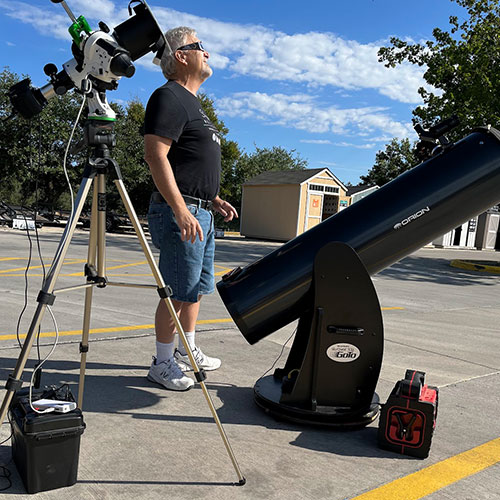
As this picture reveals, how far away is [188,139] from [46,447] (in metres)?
1.89

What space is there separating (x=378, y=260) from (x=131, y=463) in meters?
1.72

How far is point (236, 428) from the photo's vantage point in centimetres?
279

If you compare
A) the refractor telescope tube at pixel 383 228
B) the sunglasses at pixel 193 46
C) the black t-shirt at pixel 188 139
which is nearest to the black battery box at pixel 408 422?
the refractor telescope tube at pixel 383 228

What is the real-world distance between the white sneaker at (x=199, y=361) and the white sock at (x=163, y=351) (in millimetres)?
306

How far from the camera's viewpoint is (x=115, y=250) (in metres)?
13.2

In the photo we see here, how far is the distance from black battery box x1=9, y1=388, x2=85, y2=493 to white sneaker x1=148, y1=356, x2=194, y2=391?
117cm

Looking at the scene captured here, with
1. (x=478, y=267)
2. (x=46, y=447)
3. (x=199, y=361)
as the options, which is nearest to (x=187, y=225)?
(x=46, y=447)

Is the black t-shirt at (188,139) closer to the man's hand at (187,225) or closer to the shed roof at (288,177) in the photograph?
the man's hand at (187,225)

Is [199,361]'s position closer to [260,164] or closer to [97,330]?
[97,330]

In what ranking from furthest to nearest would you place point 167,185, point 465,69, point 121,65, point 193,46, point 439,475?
point 465,69 → point 193,46 → point 167,185 → point 439,475 → point 121,65

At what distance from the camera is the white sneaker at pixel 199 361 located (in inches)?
144

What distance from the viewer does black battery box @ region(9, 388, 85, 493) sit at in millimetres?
1993

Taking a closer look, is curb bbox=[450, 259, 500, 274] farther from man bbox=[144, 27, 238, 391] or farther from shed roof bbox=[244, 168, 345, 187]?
man bbox=[144, 27, 238, 391]

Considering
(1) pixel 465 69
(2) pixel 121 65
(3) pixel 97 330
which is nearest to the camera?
(2) pixel 121 65
